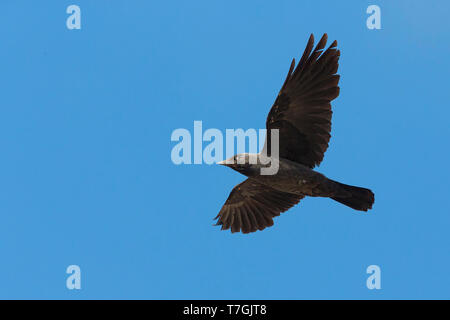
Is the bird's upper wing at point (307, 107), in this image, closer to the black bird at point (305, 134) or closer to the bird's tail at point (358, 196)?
the black bird at point (305, 134)

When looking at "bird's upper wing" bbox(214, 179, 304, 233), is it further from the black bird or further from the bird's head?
the bird's head

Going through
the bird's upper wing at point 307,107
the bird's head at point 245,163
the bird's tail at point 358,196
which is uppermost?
the bird's upper wing at point 307,107

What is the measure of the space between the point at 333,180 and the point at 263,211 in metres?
1.81

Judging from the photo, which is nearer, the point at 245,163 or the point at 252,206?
the point at 245,163

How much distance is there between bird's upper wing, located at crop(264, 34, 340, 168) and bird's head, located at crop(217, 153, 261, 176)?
1.24ft

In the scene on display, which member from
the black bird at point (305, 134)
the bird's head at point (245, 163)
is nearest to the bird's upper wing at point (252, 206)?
the black bird at point (305, 134)

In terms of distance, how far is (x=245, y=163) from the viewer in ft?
27.2

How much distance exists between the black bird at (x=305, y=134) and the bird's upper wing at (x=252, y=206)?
1.02m

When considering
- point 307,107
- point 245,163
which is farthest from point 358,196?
point 245,163

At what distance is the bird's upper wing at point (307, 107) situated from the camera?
807cm

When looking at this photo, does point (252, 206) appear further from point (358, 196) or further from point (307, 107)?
point (307, 107)

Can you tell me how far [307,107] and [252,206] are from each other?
244cm
